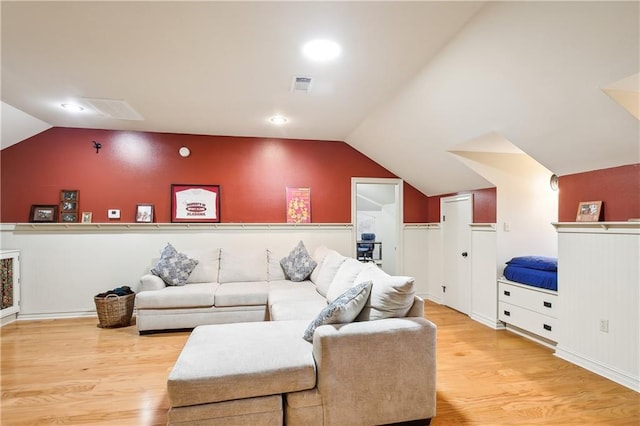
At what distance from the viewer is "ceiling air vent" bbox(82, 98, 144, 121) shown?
343cm

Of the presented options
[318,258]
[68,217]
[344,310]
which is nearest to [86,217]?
[68,217]

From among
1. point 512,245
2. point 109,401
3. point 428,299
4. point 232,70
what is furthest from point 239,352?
point 428,299

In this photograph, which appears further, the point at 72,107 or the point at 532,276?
the point at 72,107

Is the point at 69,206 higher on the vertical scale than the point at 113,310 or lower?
higher

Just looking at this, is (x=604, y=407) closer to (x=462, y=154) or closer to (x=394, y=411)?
(x=394, y=411)

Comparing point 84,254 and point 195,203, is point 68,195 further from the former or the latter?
point 195,203

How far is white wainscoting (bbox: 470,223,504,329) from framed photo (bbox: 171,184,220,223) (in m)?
3.61

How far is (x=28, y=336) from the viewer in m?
3.61

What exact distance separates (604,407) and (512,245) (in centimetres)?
199

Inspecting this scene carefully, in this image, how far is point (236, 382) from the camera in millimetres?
1752

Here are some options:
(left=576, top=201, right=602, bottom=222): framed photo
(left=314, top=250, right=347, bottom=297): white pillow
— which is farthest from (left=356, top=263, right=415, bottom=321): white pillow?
(left=576, top=201, right=602, bottom=222): framed photo

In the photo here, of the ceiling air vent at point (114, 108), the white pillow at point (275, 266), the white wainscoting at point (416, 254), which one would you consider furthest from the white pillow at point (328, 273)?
the ceiling air vent at point (114, 108)

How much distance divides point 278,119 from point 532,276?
3.39m

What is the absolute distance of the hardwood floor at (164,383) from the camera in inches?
84.8
